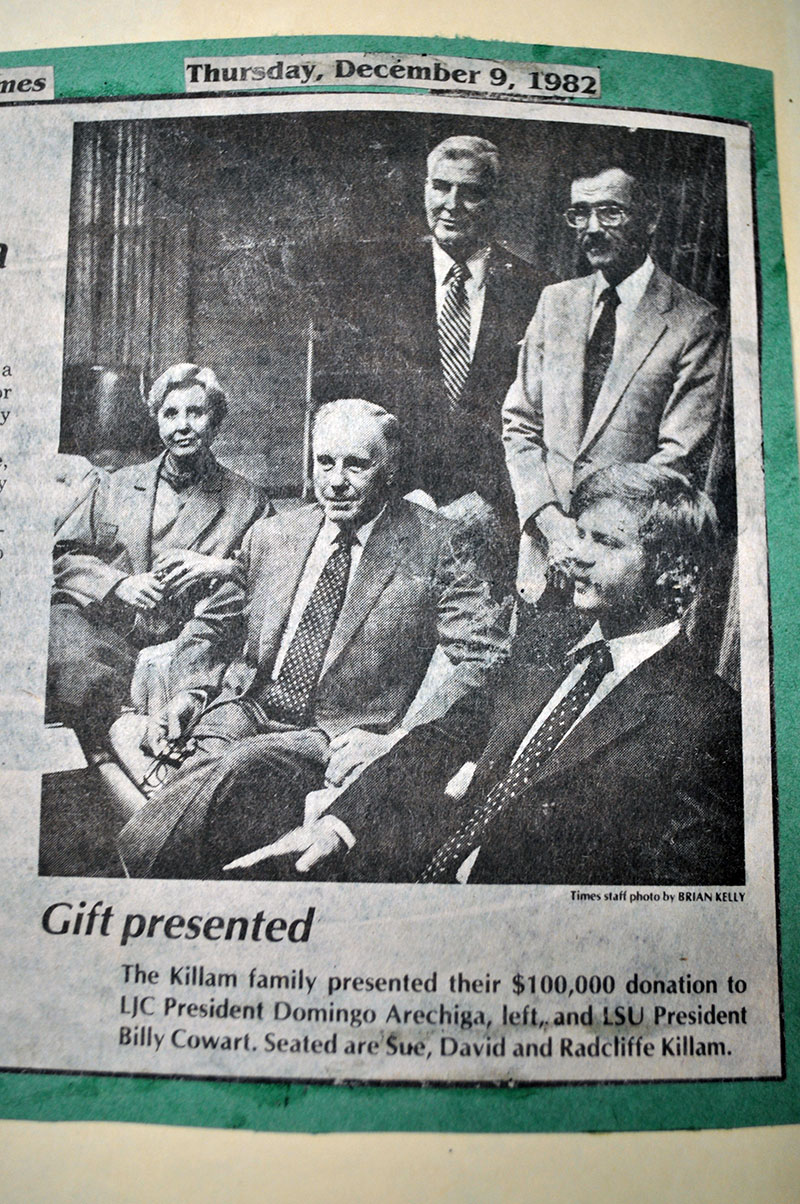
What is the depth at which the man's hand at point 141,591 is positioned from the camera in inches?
27.9

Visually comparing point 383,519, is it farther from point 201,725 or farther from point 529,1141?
point 529,1141

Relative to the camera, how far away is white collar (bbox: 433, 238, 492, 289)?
0.74 metres

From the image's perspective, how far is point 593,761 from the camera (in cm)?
69

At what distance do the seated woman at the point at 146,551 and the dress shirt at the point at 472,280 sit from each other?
216 millimetres

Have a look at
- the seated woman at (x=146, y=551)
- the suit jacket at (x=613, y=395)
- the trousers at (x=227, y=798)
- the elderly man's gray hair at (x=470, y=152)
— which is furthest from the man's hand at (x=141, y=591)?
the elderly man's gray hair at (x=470, y=152)

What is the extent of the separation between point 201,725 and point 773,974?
51cm

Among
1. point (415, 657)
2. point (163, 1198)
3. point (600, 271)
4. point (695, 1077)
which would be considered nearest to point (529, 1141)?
point (695, 1077)

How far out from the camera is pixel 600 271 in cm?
74

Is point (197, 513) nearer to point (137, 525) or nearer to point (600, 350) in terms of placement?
point (137, 525)

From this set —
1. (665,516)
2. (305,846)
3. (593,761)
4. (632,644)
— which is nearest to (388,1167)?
(305,846)

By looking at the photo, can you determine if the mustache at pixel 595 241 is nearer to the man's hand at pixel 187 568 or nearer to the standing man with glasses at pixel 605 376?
the standing man with glasses at pixel 605 376

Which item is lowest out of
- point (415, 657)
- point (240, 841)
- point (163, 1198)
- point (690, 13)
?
Answer: point (163, 1198)

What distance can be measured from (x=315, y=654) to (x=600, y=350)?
368 mm

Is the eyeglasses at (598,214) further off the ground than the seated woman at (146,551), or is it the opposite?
the eyeglasses at (598,214)
